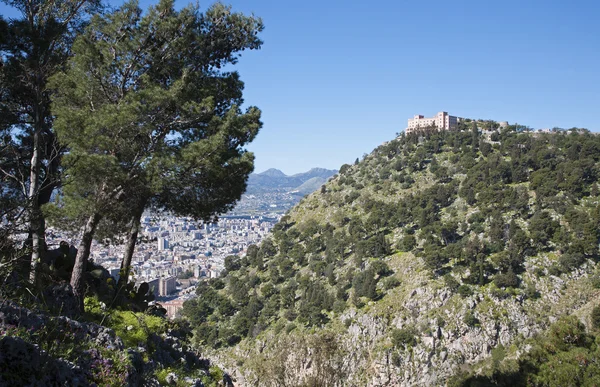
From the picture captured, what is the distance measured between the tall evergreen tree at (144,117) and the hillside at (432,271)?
1269 cm

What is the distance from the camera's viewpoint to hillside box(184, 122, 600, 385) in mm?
28250

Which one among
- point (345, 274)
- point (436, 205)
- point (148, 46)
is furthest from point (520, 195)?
point (148, 46)

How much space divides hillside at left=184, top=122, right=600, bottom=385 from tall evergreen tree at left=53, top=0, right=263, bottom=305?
12.7 m

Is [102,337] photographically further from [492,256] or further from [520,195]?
[520,195]

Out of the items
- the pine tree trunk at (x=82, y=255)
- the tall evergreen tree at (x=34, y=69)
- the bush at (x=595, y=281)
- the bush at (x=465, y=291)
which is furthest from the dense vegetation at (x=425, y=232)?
the tall evergreen tree at (x=34, y=69)

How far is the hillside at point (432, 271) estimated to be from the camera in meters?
28.2

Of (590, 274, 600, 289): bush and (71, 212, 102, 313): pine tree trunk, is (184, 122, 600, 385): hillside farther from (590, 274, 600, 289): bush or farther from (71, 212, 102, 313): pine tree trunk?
(71, 212, 102, 313): pine tree trunk

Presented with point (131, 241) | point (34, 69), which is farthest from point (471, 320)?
point (34, 69)

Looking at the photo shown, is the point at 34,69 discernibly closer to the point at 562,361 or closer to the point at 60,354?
the point at 60,354

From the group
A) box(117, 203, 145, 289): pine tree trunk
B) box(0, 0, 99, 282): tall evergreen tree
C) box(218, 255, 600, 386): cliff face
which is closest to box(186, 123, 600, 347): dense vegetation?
box(218, 255, 600, 386): cliff face

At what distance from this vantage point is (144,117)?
7.89 metres

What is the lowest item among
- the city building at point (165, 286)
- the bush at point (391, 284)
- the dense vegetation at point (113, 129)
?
the city building at point (165, 286)

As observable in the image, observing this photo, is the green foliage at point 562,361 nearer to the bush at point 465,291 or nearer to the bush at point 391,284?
the bush at point 465,291

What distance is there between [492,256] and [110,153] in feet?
112
